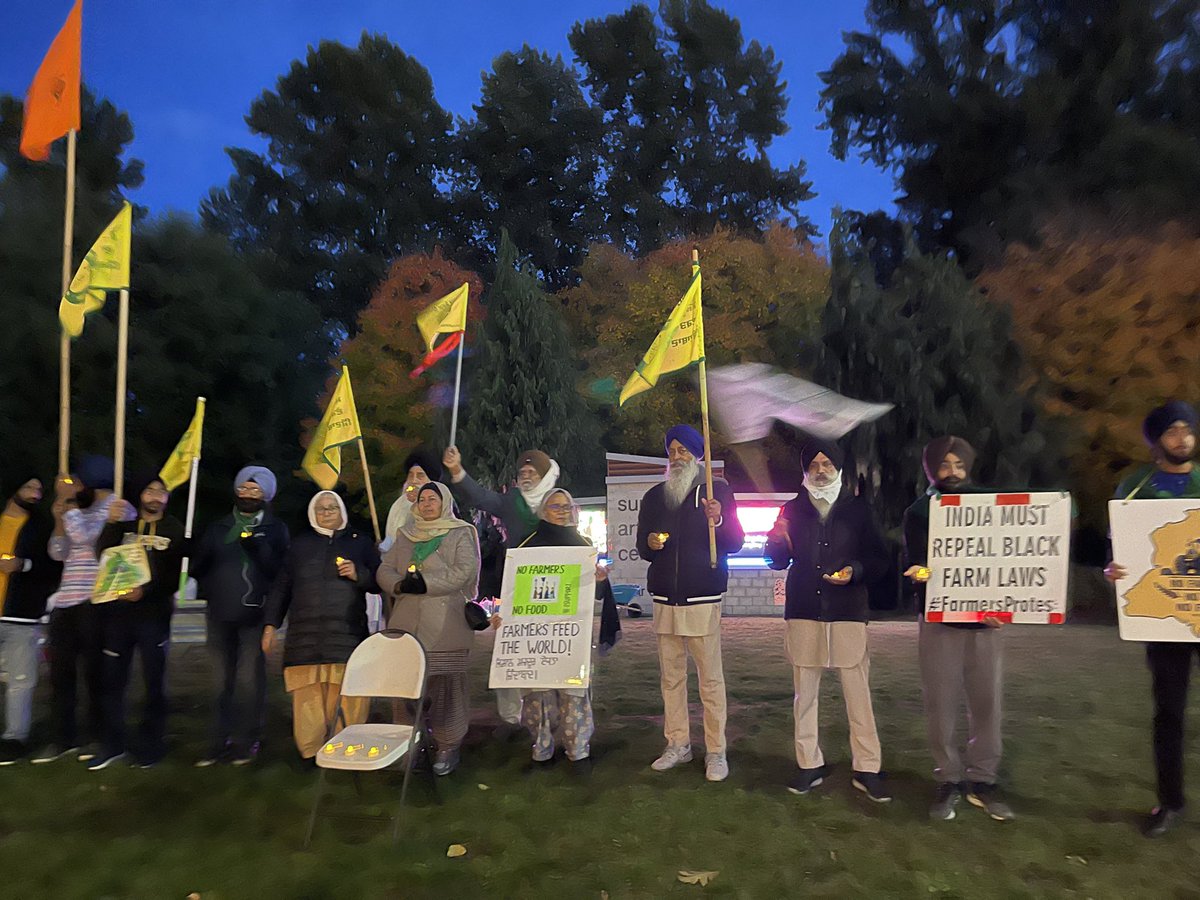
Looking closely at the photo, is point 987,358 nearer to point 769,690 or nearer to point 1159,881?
point 769,690

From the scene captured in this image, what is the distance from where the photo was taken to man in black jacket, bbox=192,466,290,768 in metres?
6.43

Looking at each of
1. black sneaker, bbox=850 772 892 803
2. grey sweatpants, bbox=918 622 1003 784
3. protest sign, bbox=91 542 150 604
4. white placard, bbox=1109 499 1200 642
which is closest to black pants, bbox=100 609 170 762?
protest sign, bbox=91 542 150 604

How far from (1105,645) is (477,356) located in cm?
1664

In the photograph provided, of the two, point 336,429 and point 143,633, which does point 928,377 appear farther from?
point 143,633

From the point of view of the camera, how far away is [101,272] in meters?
7.43

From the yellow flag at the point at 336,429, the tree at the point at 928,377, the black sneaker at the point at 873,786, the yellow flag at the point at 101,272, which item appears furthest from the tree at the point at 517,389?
the black sneaker at the point at 873,786

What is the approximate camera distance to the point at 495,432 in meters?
24.5

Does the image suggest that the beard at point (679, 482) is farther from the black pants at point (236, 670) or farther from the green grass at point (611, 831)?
the black pants at point (236, 670)

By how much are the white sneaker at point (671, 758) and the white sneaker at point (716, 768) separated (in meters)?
0.26

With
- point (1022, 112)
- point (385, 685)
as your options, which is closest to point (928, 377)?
point (1022, 112)

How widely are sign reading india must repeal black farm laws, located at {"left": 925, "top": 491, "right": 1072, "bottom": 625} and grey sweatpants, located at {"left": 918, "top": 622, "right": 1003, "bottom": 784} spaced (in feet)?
0.51

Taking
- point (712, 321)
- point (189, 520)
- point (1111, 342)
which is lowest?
point (189, 520)

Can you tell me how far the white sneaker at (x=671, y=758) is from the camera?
20.4 feet

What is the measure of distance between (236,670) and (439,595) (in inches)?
69.8
